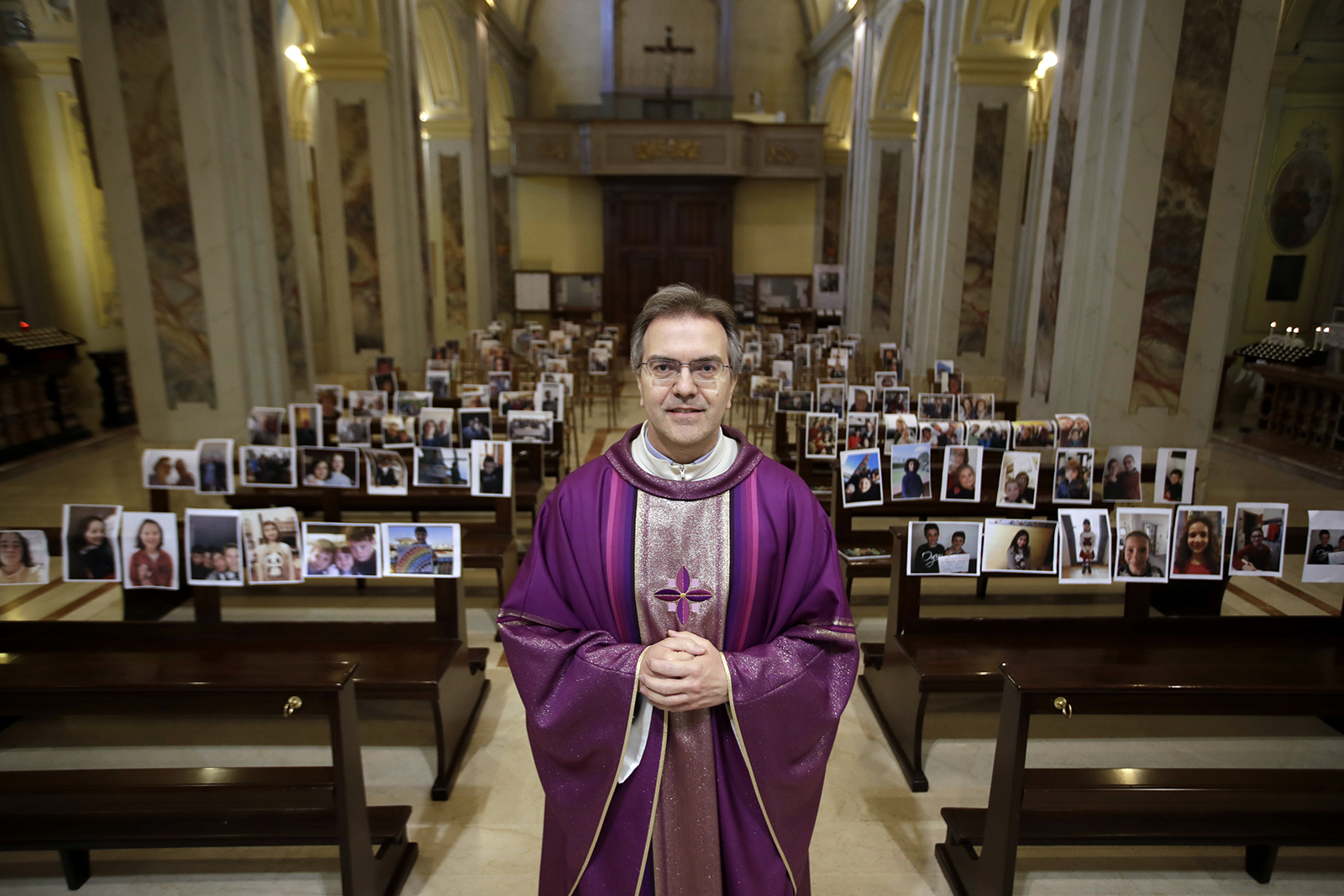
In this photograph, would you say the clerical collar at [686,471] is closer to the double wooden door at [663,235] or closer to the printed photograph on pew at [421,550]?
the printed photograph on pew at [421,550]

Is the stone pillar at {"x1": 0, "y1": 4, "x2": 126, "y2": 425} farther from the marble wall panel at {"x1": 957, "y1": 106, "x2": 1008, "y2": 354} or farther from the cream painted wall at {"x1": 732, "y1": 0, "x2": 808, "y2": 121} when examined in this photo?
the cream painted wall at {"x1": 732, "y1": 0, "x2": 808, "y2": 121}

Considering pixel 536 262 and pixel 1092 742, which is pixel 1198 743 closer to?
pixel 1092 742

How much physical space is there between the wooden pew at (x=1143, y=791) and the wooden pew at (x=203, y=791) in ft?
7.13

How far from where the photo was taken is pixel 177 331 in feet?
22.8

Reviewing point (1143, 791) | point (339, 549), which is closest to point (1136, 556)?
point (1143, 791)

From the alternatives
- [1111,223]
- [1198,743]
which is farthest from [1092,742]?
[1111,223]

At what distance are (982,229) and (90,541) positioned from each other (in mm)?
10785

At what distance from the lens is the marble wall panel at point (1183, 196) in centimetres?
646

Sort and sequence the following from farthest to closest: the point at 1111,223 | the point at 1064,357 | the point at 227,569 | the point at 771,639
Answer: the point at 1064,357, the point at 1111,223, the point at 227,569, the point at 771,639

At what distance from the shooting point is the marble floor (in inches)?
120

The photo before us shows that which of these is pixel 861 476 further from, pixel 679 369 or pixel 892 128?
pixel 892 128

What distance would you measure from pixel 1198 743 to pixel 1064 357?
14.2 feet

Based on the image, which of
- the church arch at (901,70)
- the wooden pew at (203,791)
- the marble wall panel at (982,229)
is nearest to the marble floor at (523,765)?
the wooden pew at (203,791)

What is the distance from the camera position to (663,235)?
20.5 metres
